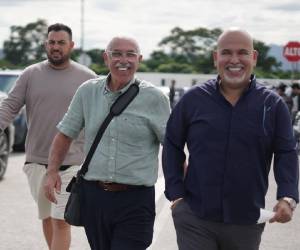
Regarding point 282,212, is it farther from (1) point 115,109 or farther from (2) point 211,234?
(1) point 115,109

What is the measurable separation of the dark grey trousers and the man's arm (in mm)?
1055

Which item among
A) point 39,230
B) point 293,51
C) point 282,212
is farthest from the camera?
point 293,51

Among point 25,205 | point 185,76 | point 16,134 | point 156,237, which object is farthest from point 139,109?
point 185,76

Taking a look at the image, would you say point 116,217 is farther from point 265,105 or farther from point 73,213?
point 265,105

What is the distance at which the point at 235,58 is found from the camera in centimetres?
387

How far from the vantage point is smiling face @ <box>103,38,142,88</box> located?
14.7 feet

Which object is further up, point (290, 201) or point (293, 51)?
point (290, 201)

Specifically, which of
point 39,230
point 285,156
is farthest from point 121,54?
point 39,230

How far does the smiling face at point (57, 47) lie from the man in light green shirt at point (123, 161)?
124cm

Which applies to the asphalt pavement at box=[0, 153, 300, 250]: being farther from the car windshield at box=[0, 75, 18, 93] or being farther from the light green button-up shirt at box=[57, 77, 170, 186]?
the car windshield at box=[0, 75, 18, 93]

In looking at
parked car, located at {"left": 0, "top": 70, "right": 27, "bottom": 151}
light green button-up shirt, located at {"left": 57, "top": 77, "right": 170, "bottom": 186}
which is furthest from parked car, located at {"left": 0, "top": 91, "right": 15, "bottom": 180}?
light green button-up shirt, located at {"left": 57, "top": 77, "right": 170, "bottom": 186}

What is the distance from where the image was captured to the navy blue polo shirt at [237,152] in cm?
378

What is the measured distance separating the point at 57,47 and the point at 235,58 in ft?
7.11

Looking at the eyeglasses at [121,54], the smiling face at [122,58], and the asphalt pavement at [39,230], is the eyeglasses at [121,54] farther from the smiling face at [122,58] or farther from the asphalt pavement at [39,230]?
the asphalt pavement at [39,230]
